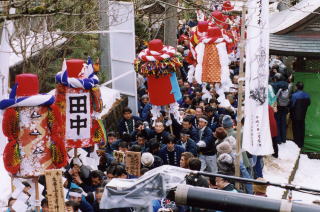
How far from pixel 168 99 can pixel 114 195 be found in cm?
529

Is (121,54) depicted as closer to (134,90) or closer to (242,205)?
(134,90)

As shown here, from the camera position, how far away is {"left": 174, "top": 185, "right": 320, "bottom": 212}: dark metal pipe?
332 cm

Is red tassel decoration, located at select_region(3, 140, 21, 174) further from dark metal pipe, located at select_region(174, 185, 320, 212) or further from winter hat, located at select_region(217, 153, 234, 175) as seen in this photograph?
dark metal pipe, located at select_region(174, 185, 320, 212)

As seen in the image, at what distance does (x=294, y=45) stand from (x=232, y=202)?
9121mm

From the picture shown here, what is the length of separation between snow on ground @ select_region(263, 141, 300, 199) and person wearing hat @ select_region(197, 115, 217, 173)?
140cm

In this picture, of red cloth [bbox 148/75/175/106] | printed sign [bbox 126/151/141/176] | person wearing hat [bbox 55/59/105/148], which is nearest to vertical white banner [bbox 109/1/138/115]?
red cloth [bbox 148/75/175/106]

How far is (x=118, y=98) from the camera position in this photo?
12.1 m

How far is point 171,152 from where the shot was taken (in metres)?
8.69

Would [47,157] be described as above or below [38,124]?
below

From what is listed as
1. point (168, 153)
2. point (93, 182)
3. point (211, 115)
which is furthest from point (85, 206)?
point (211, 115)

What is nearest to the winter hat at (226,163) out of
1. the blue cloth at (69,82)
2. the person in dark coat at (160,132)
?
the person in dark coat at (160,132)

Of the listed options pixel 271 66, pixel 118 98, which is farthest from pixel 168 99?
pixel 271 66

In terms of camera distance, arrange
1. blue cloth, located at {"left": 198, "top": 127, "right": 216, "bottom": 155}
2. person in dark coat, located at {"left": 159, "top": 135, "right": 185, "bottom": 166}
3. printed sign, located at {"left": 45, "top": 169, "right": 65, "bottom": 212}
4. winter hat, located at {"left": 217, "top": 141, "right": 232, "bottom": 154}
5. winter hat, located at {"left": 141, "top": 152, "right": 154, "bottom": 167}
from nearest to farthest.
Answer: printed sign, located at {"left": 45, "top": 169, "right": 65, "bottom": 212}
winter hat, located at {"left": 141, "top": 152, "right": 154, "bottom": 167}
winter hat, located at {"left": 217, "top": 141, "right": 232, "bottom": 154}
person in dark coat, located at {"left": 159, "top": 135, "right": 185, "bottom": 166}
blue cloth, located at {"left": 198, "top": 127, "right": 216, "bottom": 155}

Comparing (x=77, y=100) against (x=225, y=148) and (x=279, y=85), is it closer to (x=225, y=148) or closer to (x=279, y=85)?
(x=225, y=148)
